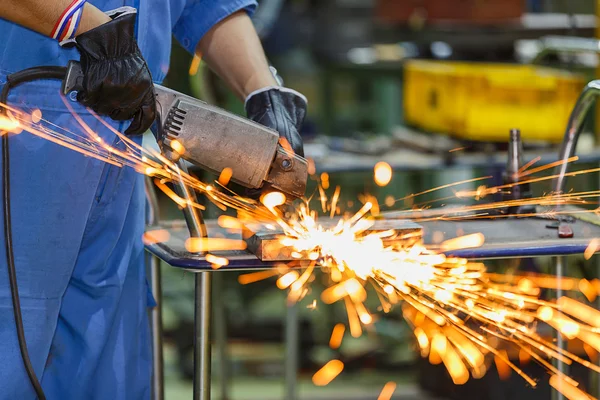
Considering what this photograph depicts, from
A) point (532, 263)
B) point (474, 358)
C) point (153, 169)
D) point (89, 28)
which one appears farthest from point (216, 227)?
point (532, 263)

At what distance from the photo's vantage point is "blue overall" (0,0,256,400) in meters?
1.87

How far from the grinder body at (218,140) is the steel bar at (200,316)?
0.11 metres

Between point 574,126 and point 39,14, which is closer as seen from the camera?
point 39,14

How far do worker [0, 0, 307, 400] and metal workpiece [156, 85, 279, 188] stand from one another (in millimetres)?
47

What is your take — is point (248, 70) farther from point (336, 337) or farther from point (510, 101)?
point (336, 337)

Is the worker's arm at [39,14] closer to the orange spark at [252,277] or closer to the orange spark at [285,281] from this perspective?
the orange spark at [285,281]

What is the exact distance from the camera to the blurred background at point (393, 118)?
12.6ft

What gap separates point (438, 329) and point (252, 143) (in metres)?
1.36

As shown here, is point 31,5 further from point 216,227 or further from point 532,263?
point 532,263

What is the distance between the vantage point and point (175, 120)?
1.87m

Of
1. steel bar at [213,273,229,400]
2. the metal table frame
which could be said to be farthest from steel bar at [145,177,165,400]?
steel bar at [213,273,229,400]

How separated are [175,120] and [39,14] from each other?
13.0 inches

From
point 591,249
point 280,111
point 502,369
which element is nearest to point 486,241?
point 591,249

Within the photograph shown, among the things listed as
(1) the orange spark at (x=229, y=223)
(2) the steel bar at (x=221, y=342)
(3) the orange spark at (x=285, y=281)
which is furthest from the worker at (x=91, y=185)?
(2) the steel bar at (x=221, y=342)
